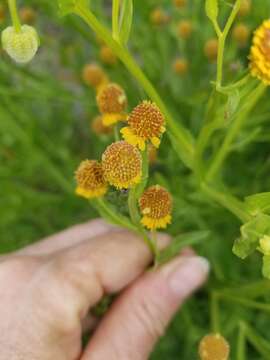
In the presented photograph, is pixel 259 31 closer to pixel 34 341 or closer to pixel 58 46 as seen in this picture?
pixel 34 341

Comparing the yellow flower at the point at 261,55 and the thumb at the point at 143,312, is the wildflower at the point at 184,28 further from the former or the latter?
the yellow flower at the point at 261,55

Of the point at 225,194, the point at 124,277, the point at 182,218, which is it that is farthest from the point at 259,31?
the point at 182,218

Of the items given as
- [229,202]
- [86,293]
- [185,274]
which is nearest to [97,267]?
[86,293]

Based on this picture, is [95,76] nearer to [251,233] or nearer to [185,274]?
[185,274]

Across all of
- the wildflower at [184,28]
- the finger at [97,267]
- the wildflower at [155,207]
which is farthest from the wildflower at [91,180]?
the wildflower at [184,28]

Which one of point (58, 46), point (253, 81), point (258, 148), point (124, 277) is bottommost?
point (258, 148)
